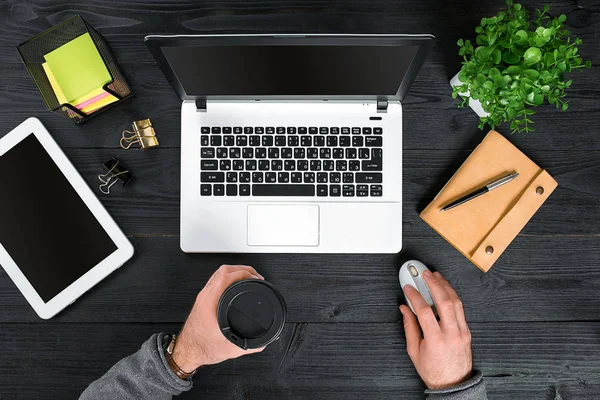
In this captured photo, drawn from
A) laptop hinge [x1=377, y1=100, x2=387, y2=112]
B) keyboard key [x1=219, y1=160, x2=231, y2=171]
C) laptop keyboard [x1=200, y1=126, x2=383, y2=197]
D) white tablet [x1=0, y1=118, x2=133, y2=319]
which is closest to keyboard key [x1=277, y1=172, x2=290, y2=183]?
laptop keyboard [x1=200, y1=126, x2=383, y2=197]

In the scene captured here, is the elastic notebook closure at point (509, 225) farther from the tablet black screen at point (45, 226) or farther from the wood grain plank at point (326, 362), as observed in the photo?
the tablet black screen at point (45, 226)

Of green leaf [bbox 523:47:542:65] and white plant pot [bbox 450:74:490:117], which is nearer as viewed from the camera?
green leaf [bbox 523:47:542:65]

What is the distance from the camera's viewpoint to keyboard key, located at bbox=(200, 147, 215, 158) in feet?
3.07

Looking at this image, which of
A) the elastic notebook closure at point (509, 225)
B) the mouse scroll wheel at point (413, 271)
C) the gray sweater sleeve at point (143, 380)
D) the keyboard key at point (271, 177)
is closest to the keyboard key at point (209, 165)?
the keyboard key at point (271, 177)

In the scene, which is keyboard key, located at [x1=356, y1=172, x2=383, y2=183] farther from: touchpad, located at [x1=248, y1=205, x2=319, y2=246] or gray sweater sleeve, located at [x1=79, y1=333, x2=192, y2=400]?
gray sweater sleeve, located at [x1=79, y1=333, x2=192, y2=400]

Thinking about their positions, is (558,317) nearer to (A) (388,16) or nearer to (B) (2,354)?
(A) (388,16)

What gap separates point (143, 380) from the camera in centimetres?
86

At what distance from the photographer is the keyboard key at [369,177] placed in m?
0.93

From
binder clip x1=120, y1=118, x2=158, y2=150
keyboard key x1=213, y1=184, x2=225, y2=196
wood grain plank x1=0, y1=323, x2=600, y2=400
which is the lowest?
wood grain plank x1=0, y1=323, x2=600, y2=400

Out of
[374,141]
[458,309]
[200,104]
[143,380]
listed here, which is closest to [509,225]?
[458,309]

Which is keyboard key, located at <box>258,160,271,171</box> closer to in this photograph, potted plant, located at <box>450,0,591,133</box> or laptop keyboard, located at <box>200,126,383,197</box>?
laptop keyboard, located at <box>200,126,383,197</box>

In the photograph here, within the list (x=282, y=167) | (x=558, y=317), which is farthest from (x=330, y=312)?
(x=558, y=317)

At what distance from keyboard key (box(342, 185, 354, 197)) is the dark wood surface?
123mm

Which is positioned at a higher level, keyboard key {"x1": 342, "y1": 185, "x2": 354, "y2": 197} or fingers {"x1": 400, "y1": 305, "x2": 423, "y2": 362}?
keyboard key {"x1": 342, "y1": 185, "x2": 354, "y2": 197}
